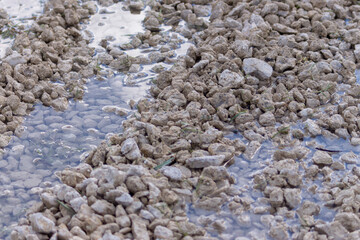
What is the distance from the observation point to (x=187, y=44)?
4891 millimetres

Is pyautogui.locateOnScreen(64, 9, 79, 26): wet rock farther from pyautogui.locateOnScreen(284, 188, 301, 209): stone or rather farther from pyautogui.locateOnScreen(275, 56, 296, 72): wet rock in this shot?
pyautogui.locateOnScreen(284, 188, 301, 209): stone

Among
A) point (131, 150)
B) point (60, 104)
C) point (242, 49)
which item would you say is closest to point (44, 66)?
point (60, 104)

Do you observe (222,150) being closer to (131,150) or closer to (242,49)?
(131,150)

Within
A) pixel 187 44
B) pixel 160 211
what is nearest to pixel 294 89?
pixel 187 44

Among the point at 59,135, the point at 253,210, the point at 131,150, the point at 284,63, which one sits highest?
the point at 284,63

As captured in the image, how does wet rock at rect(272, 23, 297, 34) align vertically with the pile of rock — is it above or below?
above

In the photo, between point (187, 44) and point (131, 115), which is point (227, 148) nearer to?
point (131, 115)

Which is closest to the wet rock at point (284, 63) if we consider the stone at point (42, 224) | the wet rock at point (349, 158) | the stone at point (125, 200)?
the wet rock at point (349, 158)

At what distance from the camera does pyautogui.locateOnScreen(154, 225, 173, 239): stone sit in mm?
2830

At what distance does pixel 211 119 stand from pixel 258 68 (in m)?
0.70

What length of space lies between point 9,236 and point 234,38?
2701mm

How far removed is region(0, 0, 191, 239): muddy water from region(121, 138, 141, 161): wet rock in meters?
0.39

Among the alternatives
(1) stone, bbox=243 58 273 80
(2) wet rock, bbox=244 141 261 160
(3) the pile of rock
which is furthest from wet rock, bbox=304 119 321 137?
(3) the pile of rock

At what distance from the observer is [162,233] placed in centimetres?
284
